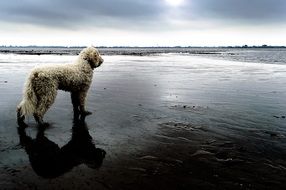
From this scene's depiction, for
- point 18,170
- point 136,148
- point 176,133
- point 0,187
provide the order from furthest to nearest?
point 176,133
point 136,148
point 18,170
point 0,187

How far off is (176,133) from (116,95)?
619 centimetres

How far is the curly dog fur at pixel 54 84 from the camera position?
8.39m

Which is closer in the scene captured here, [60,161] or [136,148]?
[60,161]

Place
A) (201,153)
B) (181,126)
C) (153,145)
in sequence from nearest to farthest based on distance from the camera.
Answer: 1. (201,153)
2. (153,145)
3. (181,126)

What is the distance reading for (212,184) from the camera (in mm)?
5160

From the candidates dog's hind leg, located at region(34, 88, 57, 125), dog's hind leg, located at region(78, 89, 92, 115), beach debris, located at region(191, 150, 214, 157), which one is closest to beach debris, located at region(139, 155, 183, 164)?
beach debris, located at region(191, 150, 214, 157)

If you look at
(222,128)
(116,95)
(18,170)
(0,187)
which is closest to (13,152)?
(18,170)

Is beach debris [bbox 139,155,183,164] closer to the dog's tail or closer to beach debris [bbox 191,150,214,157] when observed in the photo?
beach debris [bbox 191,150,214,157]

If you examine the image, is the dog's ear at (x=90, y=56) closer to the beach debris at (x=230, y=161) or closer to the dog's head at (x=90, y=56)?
the dog's head at (x=90, y=56)

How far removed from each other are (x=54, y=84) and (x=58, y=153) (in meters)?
2.69

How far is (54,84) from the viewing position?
873cm

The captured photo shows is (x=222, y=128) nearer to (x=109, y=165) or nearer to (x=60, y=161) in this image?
(x=109, y=165)

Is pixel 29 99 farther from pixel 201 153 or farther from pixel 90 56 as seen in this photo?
pixel 201 153

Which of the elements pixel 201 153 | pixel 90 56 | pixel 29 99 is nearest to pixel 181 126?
pixel 201 153
